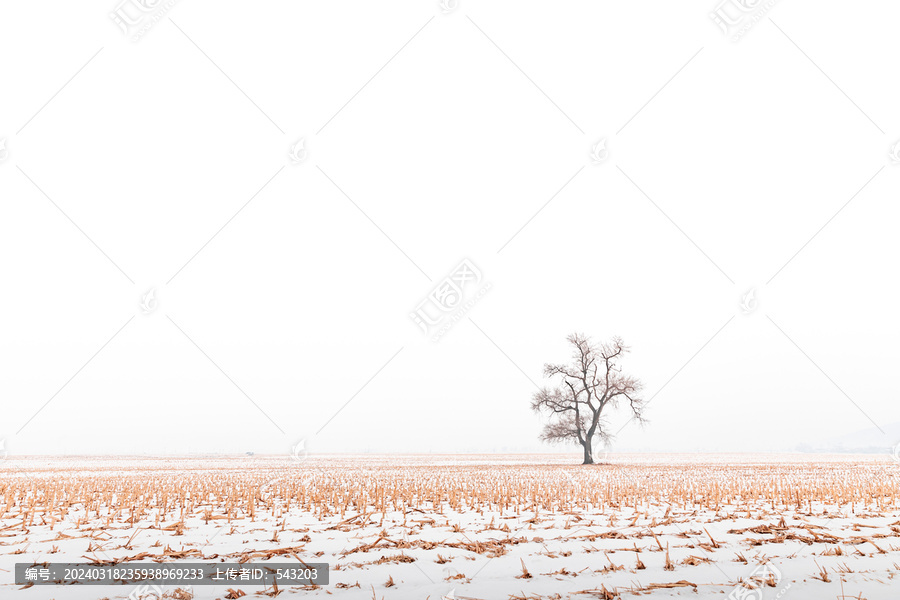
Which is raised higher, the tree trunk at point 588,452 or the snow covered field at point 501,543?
the snow covered field at point 501,543

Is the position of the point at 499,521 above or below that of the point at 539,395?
below

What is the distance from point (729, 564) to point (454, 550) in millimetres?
3962

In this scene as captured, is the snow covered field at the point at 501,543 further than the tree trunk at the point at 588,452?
No

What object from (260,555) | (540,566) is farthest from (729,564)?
(260,555)

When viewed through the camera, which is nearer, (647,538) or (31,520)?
(647,538)

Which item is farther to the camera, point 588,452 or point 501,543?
point 588,452

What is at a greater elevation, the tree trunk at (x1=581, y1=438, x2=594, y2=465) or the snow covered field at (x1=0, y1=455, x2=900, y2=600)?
the snow covered field at (x1=0, y1=455, x2=900, y2=600)

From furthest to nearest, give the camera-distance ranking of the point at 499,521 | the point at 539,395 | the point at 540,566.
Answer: the point at 539,395, the point at 499,521, the point at 540,566

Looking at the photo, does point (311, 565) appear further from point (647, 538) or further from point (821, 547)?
point (821, 547)

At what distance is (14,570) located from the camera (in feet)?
23.1

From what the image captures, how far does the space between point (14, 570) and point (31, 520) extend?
4797mm

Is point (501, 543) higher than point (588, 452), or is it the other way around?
point (501, 543)

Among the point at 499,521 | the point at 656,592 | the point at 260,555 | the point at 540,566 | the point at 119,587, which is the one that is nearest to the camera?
the point at 656,592

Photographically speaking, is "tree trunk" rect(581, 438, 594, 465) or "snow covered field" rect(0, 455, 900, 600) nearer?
"snow covered field" rect(0, 455, 900, 600)
